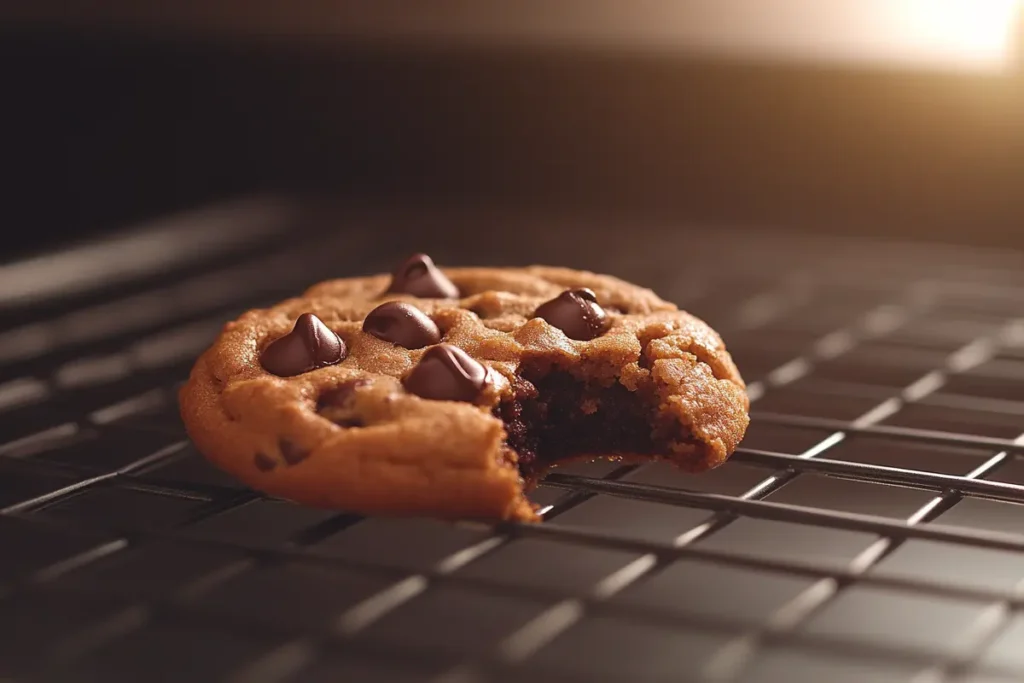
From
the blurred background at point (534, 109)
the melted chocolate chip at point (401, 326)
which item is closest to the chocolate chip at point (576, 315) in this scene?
the melted chocolate chip at point (401, 326)

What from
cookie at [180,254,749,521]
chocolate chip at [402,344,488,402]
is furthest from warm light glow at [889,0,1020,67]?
chocolate chip at [402,344,488,402]

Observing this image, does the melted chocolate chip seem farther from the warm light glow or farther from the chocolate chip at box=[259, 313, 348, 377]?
the warm light glow

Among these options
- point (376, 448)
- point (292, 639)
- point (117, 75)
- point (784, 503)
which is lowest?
point (784, 503)

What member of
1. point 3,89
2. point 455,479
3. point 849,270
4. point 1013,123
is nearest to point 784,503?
point 455,479

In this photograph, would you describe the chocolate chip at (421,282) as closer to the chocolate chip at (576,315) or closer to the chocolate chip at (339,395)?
the chocolate chip at (576,315)

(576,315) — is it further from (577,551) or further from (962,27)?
(962,27)

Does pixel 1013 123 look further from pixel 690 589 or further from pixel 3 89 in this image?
pixel 3 89
